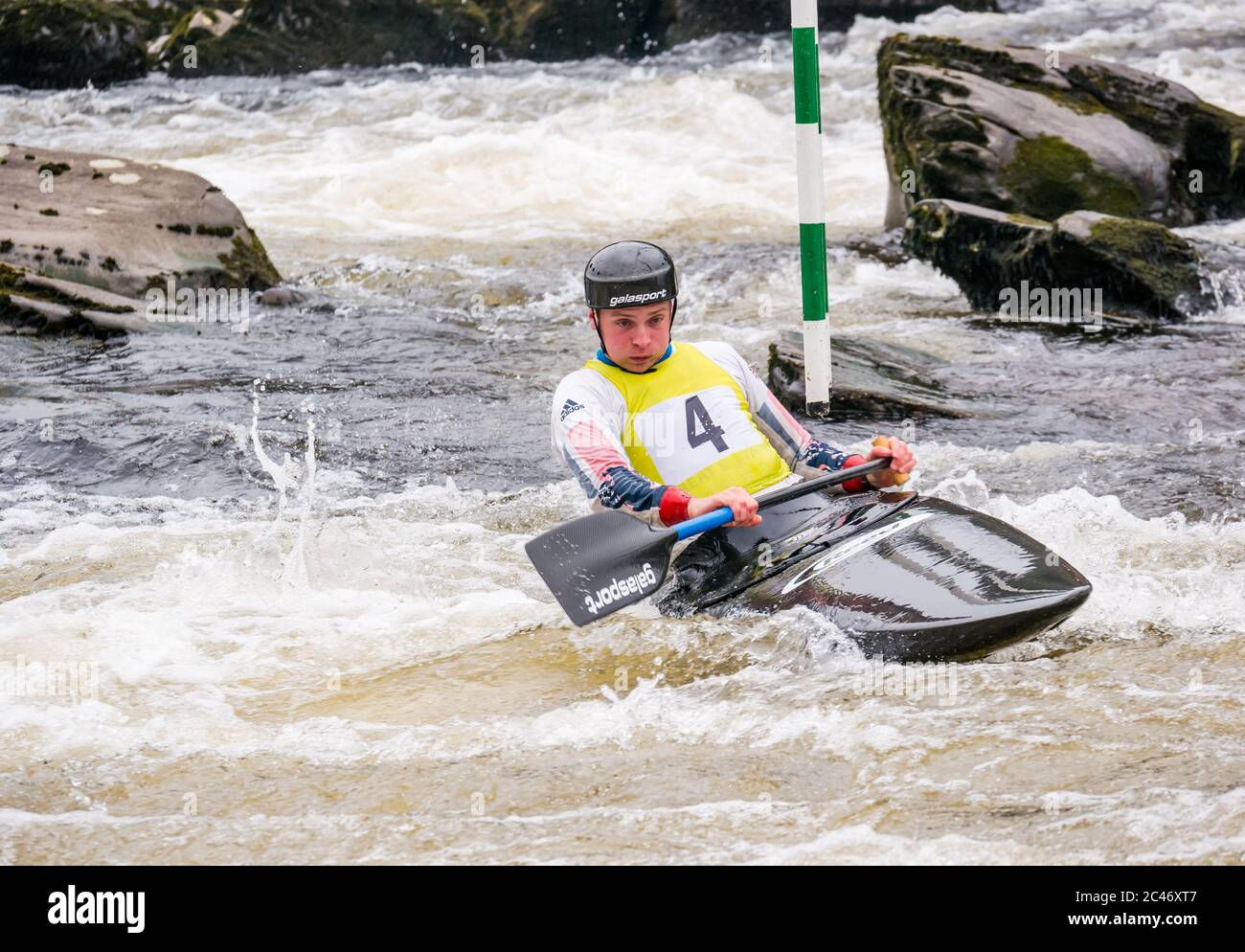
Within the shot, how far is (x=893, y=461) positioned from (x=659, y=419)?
69 cm

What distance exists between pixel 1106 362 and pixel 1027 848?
493cm

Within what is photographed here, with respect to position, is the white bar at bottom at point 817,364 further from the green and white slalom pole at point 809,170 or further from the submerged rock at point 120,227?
the submerged rock at point 120,227

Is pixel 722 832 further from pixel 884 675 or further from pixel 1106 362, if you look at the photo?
pixel 1106 362

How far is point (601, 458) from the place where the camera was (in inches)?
165

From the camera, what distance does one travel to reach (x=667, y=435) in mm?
4336

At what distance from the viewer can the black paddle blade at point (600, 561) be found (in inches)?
158

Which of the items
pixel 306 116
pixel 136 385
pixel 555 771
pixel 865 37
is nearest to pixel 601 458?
pixel 555 771

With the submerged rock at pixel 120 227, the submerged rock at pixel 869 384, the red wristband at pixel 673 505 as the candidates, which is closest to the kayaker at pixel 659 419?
the red wristband at pixel 673 505

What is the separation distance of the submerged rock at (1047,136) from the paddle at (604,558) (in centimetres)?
613

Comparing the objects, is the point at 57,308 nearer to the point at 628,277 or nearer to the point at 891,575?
the point at 628,277

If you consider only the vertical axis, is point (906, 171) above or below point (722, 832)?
above

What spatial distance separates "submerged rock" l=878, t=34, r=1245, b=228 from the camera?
31.4 feet

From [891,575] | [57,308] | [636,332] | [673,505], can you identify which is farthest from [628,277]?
[57,308]

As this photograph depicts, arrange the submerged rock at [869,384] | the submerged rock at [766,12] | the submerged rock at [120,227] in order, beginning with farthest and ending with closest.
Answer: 1. the submerged rock at [766,12]
2. the submerged rock at [120,227]
3. the submerged rock at [869,384]
